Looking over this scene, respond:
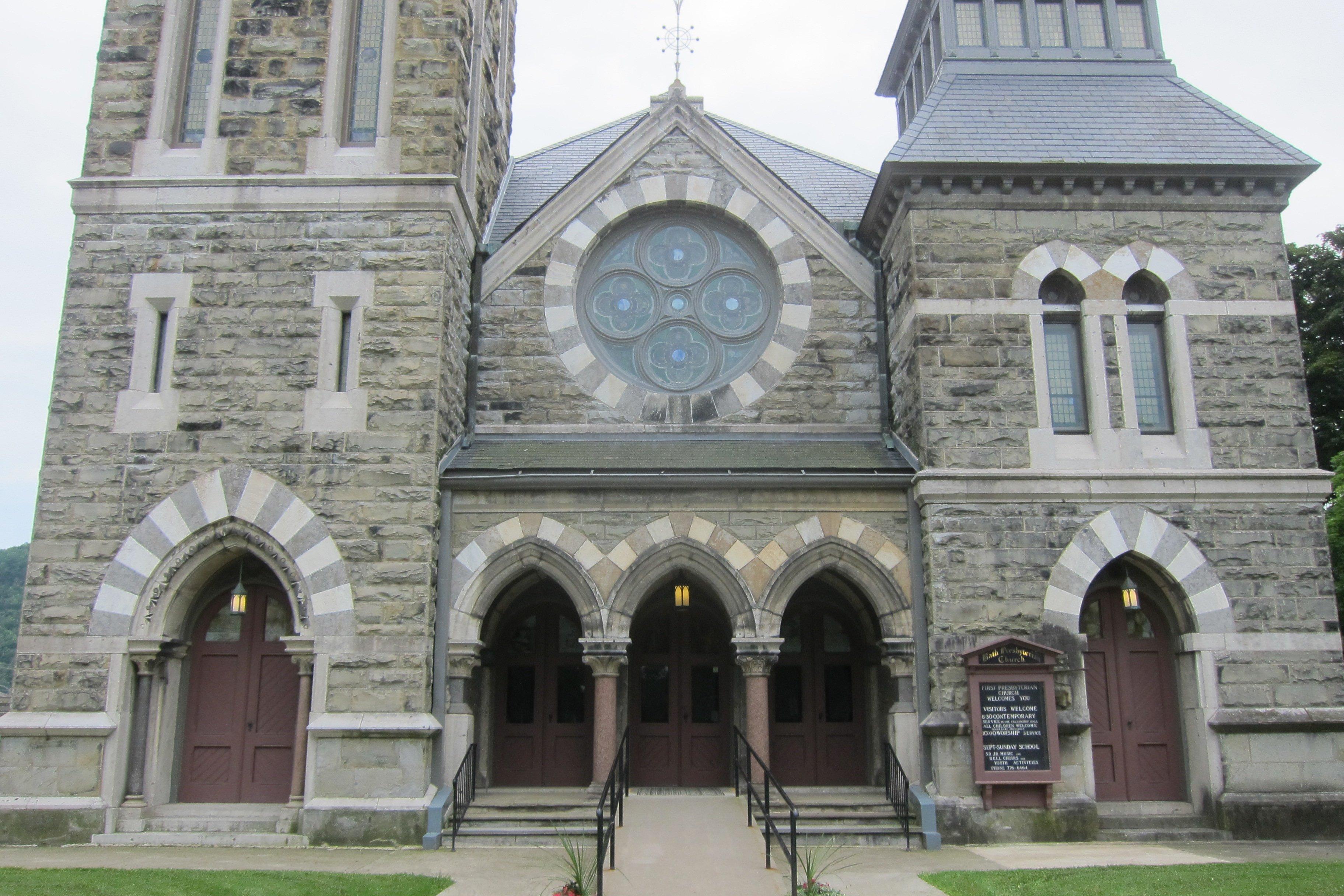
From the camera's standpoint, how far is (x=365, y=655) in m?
11.4

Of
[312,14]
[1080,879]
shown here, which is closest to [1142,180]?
[1080,879]

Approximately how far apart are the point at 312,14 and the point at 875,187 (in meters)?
7.29

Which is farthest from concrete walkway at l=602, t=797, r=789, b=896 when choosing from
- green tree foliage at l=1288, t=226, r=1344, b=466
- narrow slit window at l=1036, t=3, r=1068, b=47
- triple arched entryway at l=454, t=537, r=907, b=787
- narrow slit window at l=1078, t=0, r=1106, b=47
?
green tree foliage at l=1288, t=226, r=1344, b=466

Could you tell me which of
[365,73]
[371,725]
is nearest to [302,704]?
[371,725]

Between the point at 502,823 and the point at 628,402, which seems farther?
the point at 628,402

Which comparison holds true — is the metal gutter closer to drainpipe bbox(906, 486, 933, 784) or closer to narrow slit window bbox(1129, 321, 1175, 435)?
drainpipe bbox(906, 486, 933, 784)

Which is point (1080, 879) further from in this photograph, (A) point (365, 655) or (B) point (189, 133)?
(B) point (189, 133)

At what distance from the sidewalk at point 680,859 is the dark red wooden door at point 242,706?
4.07 feet

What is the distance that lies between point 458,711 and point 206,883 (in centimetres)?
341

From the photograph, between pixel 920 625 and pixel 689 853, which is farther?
pixel 920 625

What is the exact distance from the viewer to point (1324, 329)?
23875 millimetres

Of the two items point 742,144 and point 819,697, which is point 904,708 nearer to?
point 819,697

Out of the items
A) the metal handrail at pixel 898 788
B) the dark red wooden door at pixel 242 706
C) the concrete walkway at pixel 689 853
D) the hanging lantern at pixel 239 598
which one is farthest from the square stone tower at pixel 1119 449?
the hanging lantern at pixel 239 598

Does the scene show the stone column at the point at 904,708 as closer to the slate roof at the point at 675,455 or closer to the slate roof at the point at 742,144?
the slate roof at the point at 675,455
